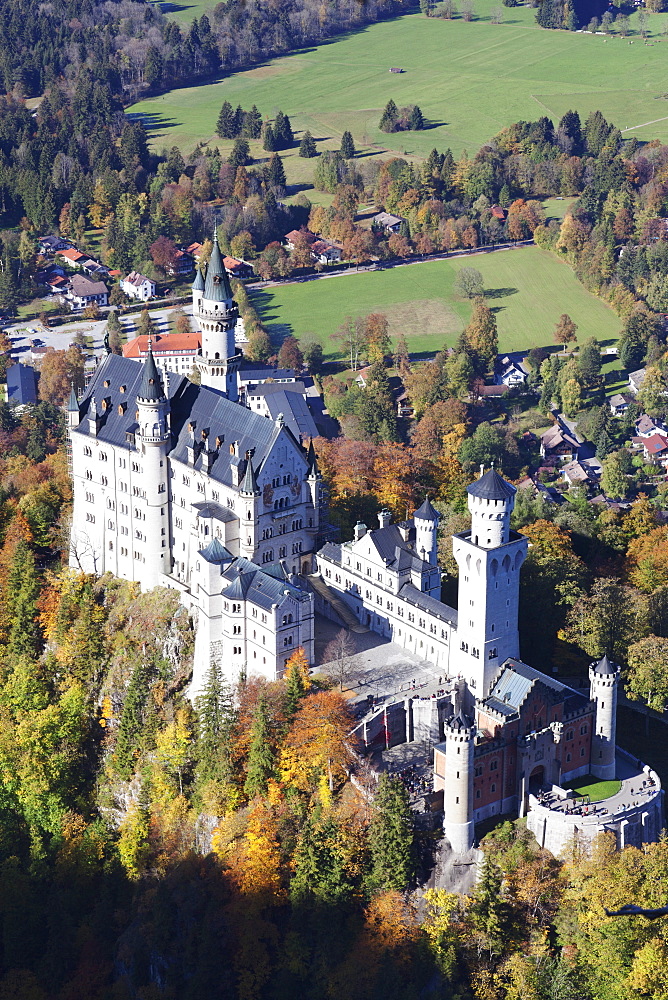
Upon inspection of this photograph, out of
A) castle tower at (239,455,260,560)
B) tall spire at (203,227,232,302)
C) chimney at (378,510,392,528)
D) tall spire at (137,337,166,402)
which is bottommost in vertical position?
chimney at (378,510,392,528)

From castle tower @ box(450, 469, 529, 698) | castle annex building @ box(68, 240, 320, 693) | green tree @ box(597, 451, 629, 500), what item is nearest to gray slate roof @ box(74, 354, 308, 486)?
castle annex building @ box(68, 240, 320, 693)

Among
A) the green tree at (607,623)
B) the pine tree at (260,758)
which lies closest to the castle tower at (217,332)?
the pine tree at (260,758)

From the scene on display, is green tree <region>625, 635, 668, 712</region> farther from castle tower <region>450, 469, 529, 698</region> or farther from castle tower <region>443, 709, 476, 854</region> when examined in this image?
castle tower <region>443, 709, 476, 854</region>

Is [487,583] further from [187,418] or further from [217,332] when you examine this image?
[217,332]

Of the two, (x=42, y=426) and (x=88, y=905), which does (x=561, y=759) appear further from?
(x=42, y=426)

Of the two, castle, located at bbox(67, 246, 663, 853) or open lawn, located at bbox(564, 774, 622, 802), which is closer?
castle, located at bbox(67, 246, 663, 853)

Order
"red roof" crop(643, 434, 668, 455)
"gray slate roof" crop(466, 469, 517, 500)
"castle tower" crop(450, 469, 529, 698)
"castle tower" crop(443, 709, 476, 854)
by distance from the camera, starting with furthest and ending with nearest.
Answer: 1. "red roof" crop(643, 434, 668, 455)
2. "castle tower" crop(450, 469, 529, 698)
3. "gray slate roof" crop(466, 469, 517, 500)
4. "castle tower" crop(443, 709, 476, 854)
